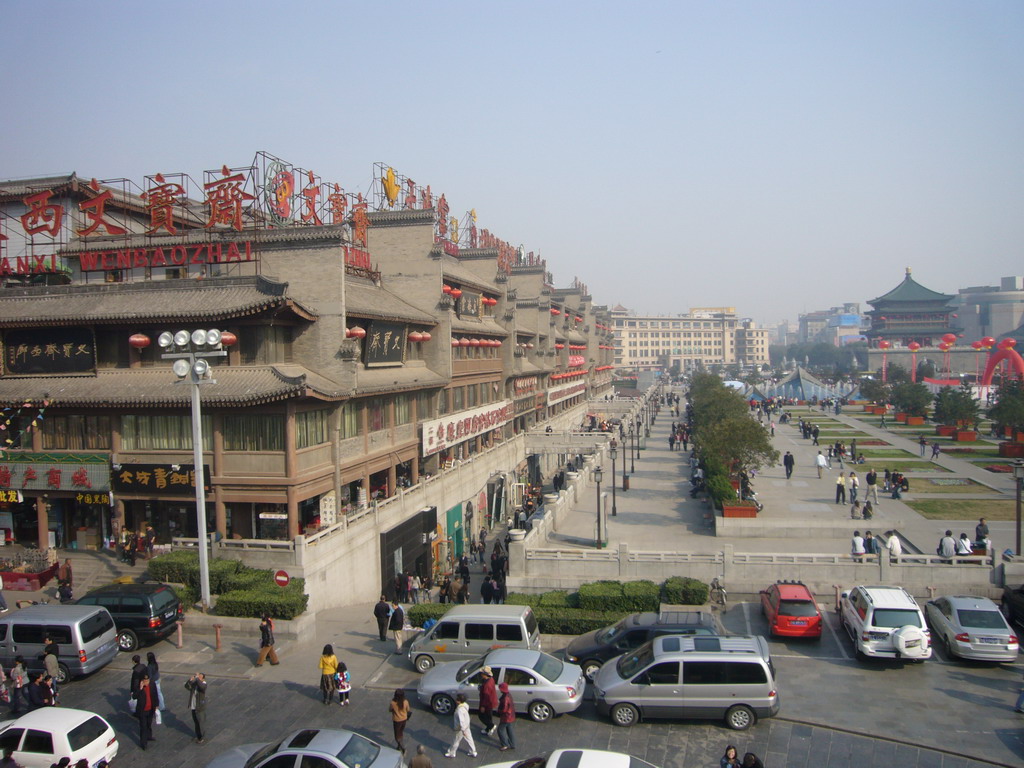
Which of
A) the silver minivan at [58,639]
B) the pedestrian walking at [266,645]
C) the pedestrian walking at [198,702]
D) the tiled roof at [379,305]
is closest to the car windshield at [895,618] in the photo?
the pedestrian walking at [266,645]

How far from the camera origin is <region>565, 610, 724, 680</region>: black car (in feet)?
57.2

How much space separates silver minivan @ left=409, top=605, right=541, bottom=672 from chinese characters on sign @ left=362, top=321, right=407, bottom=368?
1516cm

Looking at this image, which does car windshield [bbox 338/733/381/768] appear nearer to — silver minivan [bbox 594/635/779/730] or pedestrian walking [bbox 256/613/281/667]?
silver minivan [bbox 594/635/779/730]

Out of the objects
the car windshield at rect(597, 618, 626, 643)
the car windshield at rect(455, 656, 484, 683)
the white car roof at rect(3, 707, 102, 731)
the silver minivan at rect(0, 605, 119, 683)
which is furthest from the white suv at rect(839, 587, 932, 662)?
the silver minivan at rect(0, 605, 119, 683)

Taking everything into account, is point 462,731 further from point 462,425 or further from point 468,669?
point 462,425

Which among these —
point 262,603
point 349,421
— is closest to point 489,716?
point 262,603

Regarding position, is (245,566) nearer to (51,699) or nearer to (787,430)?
(51,699)

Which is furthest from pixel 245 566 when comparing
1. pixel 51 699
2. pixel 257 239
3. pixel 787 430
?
pixel 787 430

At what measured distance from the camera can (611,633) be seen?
18109mm

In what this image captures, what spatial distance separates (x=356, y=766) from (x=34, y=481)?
817 inches

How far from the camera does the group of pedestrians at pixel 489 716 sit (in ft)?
44.5

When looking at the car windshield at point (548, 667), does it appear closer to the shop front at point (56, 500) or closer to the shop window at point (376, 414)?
the shop window at point (376, 414)

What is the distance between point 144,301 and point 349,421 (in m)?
8.23

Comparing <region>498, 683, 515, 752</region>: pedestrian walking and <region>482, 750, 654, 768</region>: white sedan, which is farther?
<region>498, 683, 515, 752</region>: pedestrian walking
